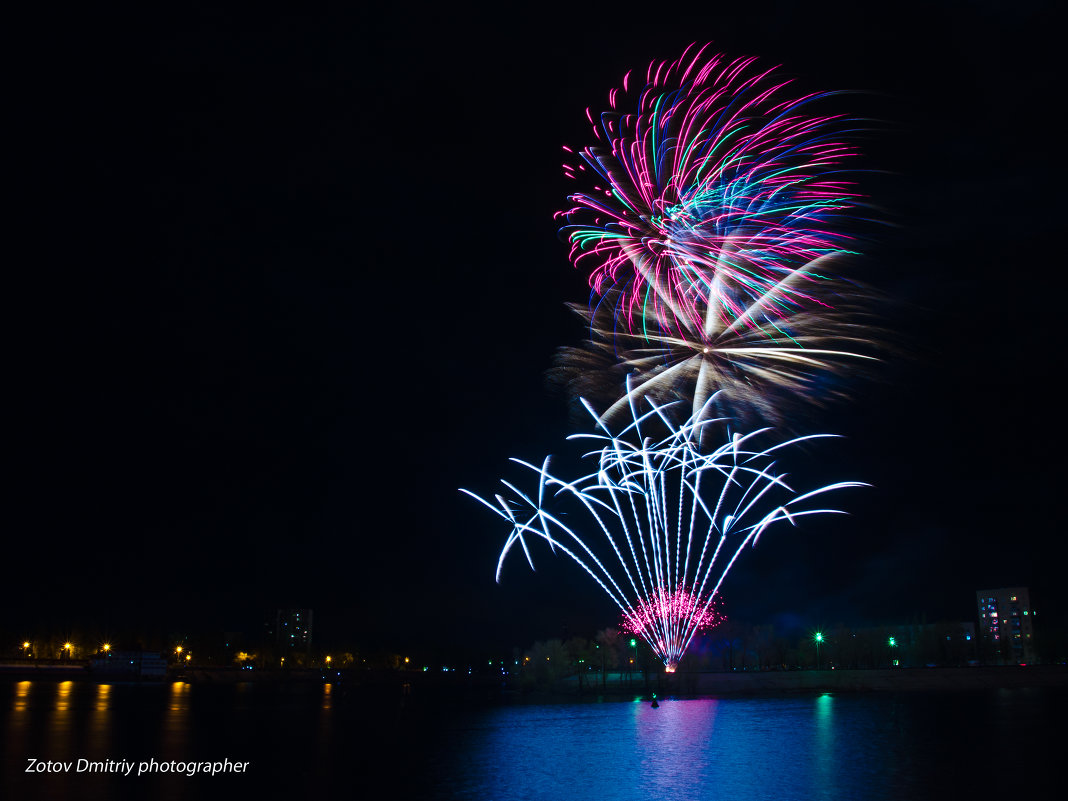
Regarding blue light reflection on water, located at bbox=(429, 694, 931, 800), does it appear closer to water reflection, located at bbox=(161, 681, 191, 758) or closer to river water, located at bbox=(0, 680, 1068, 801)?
river water, located at bbox=(0, 680, 1068, 801)

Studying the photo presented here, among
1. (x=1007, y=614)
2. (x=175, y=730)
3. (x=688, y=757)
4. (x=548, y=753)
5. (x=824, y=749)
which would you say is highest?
(x=1007, y=614)

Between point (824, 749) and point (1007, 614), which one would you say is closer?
point (824, 749)

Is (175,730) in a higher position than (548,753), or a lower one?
lower

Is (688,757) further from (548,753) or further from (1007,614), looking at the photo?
(1007,614)

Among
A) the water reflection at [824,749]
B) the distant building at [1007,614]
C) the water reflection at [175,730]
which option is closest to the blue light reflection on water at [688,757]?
the water reflection at [824,749]

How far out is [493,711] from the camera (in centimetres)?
5694

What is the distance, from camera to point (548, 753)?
1156 inches


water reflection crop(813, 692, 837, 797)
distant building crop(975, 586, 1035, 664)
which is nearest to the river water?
water reflection crop(813, 692, 837, 797)

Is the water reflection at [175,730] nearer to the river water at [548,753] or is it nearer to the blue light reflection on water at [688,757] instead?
the river water at [548,753]

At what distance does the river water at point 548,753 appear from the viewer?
20.5 metres

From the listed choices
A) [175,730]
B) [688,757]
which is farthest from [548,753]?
[175,730]

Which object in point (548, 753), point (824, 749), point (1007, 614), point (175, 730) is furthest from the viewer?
point (1007, 614)

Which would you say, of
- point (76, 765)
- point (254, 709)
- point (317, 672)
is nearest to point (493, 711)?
point (254, 709)

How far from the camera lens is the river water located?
2050cm
